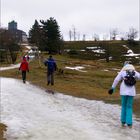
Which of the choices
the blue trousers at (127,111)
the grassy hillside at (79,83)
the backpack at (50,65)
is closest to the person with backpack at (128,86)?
the blue trousers at (127,111)

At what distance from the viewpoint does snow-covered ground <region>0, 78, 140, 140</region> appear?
1155cm

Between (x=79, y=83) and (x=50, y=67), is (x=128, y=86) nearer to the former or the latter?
(x=50, y=67)

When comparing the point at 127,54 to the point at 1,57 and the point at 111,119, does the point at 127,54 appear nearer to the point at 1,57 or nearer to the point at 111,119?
the point at 1,57

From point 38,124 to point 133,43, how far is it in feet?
442

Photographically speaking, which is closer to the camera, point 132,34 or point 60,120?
point 60,120

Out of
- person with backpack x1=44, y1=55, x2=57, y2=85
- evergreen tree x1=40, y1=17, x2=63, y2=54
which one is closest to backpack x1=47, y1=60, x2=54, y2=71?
person with backpack x1=44, y1=55, x2=57, y2=85

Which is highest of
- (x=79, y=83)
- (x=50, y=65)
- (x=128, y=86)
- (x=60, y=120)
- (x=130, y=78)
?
(x=130, y=78)

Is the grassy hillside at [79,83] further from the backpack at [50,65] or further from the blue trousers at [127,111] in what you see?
the blue trousers at [127,111]

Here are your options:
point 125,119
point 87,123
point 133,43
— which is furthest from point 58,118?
point 133,43

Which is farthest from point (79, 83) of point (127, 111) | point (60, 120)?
point (127, 111)

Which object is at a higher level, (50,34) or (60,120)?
(50,34)

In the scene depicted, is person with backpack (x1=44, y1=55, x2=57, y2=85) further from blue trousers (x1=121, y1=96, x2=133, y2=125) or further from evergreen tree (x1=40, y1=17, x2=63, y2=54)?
evergreen tree (x1=40, y1=17, x2=63, y2=54)

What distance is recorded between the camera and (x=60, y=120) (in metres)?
14.0

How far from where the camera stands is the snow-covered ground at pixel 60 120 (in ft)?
37.9
